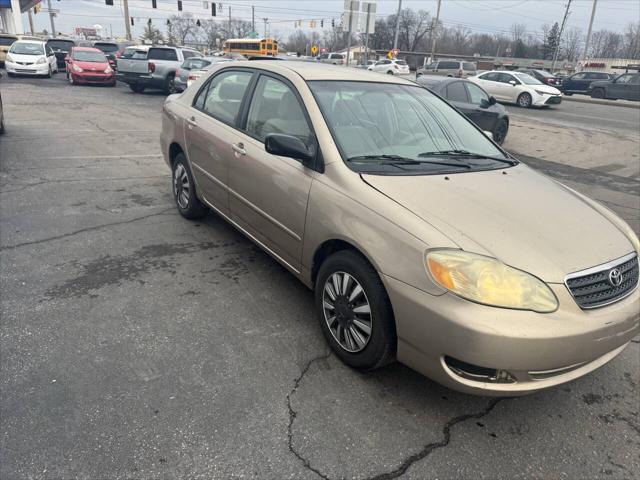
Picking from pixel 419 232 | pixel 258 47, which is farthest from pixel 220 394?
pixel 258 47

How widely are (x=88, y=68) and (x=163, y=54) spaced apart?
350 cm

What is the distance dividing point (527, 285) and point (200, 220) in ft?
12.2

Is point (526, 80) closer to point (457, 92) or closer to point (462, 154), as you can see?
point (457, 92)

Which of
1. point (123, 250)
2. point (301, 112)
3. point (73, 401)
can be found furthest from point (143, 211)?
point (73, 401)

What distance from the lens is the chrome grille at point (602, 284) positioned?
2.29 m

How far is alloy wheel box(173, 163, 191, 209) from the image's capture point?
4914 mm

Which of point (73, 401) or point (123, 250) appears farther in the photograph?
point (123, 250)

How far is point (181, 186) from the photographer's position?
504 cm

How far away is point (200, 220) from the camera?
203 inches

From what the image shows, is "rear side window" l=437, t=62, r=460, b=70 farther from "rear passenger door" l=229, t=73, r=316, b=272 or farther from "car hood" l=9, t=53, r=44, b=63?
"rear passenger door" l=229, t=73, r=316, b=272

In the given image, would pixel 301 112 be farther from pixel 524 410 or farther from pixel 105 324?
pixel 524 410

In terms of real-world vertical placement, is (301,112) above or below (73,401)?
above

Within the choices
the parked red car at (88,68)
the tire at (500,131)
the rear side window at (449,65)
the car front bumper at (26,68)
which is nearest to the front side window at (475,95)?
the tire at (500,131)

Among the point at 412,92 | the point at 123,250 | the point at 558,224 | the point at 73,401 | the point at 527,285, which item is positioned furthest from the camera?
the point at 123,250
